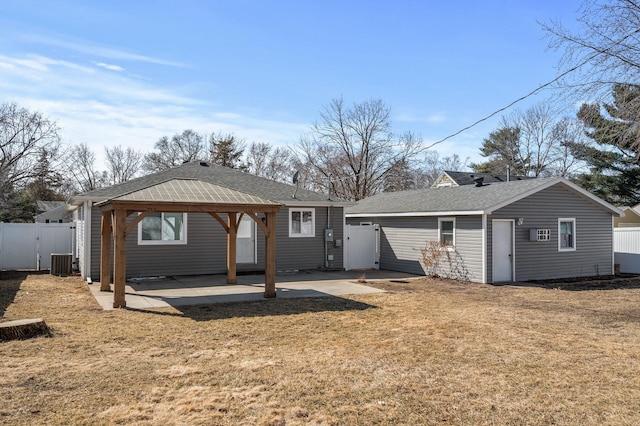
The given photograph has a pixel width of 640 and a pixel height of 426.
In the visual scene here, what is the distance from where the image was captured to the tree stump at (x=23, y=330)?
6596mm

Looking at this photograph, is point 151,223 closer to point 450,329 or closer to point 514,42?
point 450,329

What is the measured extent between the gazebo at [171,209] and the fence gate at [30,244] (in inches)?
293

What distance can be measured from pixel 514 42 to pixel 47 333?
11770 mm

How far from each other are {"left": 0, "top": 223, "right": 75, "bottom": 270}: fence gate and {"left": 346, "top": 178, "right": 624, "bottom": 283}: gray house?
12.0m

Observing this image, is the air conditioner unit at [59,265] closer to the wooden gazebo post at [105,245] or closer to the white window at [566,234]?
the wooden gazebo post at [105,245]

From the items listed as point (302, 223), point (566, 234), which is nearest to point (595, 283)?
point (566, 234)

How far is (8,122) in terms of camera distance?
28.9 metres

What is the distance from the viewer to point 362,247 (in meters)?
17.8

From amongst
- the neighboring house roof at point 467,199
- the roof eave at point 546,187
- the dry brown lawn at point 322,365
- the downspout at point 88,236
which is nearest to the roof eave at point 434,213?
the neighboring house roof at point 467,199

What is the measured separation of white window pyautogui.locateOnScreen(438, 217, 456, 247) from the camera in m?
14.9

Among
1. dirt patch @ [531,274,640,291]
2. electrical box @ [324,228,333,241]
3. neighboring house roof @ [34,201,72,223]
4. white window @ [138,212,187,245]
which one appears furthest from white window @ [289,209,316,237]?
neighboring house roof @ [34,201,72,223]

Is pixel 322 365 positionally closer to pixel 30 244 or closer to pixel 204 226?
pixel 204 226

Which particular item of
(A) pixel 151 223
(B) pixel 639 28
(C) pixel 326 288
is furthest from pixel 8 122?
(B) pixel 639 28

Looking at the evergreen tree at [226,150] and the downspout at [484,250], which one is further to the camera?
the evergreen tree at [226,150]
